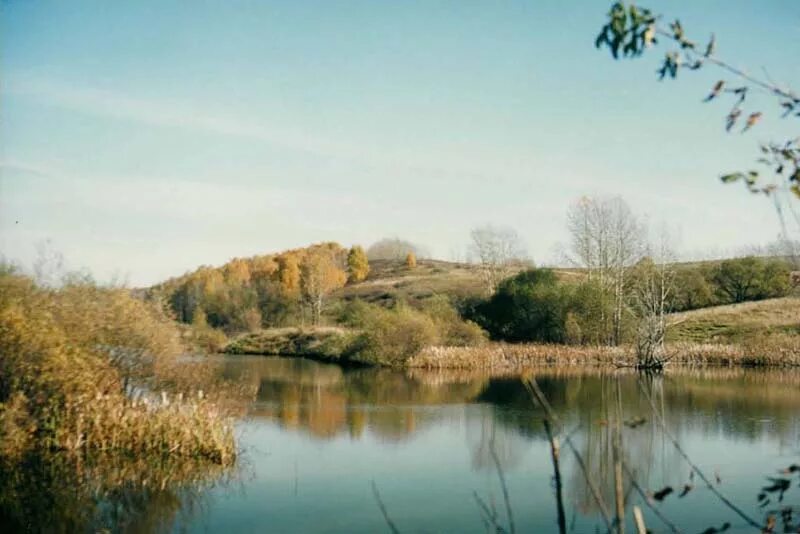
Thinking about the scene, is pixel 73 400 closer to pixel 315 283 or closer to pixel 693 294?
pixel 693 294

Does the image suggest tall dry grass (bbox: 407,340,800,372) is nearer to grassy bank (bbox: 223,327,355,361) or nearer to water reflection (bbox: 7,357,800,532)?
water reflection (bbox: 7,357,800,532)

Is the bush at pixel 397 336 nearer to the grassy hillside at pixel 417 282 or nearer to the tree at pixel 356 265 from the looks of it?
the grassy hillside at pixel 417 282

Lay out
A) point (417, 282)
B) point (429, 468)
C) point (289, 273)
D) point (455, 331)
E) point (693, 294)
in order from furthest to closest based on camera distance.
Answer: point (417, 282) → point (289, 273) → point (693, 294) → point (455, 331) → point (429, 468)

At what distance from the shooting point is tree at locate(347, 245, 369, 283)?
3570 inches

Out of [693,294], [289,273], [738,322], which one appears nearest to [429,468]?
[738,322]

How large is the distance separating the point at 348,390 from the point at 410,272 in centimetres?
6316

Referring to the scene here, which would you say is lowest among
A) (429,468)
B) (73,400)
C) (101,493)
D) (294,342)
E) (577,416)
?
(429,468)

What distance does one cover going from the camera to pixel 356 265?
9094 centimetres

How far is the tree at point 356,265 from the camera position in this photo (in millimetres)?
90688

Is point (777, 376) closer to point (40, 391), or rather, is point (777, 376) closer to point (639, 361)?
point (639, 361)

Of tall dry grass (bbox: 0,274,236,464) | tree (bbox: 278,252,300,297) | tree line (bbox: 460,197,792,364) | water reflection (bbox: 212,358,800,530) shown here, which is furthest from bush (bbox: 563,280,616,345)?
tree (bbox: 278,252,300,297)

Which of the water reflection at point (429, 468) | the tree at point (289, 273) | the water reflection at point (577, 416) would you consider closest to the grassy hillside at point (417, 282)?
the tree at point (289, 273)

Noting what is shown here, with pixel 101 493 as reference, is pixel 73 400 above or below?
above

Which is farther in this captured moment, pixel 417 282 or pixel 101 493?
pixel 417 282
